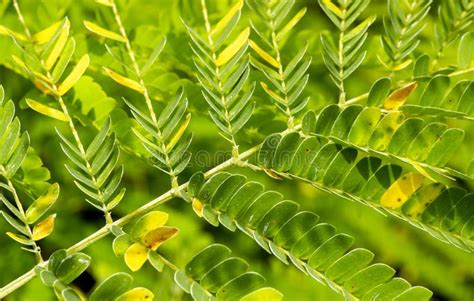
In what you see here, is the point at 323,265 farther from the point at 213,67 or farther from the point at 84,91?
the point at 84,91

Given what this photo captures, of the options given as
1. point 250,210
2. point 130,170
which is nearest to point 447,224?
point 250,210

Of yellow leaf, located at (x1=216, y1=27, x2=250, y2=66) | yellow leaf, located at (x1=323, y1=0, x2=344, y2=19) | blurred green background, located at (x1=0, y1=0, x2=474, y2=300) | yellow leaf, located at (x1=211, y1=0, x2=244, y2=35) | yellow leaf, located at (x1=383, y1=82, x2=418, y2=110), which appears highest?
yellow leaf, located at (x1=323, y1=0, x2=344, y2=19)

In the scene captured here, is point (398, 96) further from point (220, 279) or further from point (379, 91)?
point (220, 279)

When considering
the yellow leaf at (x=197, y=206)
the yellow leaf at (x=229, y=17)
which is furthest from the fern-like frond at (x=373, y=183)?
the yellow leaf at (x=229, y=17)

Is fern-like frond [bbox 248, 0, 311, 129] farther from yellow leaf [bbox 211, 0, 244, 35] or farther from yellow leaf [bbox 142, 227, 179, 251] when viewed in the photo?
yellow leaf [bbox 142, 227, 179, 251]

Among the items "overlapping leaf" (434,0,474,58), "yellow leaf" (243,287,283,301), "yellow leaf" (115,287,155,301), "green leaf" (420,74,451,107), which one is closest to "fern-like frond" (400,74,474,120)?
"green leaf" (420,74,451,107)

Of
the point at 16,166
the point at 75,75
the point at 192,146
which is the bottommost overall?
the point at 192,146

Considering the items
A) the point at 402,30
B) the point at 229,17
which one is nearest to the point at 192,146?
the point at 229,17
